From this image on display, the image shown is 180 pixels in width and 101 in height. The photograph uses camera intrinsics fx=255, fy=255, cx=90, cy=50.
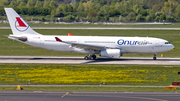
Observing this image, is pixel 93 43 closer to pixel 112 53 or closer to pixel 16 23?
pixel 112 53

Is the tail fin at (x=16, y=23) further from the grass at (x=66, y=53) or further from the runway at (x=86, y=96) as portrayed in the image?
the runway at (x=86, y=96)

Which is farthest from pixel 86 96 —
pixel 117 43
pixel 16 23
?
pixel 16 23

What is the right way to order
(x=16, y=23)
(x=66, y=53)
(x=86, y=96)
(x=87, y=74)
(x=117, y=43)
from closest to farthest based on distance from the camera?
(x=86, y=96) → (x=87, y=74) → (x=117, y=43) → (x=16, y=23) → (x=66, y=53)

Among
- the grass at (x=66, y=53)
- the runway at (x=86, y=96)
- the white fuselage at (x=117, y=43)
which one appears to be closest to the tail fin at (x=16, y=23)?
Answer: the white fuselage at (x=117, y=43)

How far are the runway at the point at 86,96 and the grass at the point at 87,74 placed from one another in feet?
15.3

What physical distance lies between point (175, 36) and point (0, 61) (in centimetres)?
5172

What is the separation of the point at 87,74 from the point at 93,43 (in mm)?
12547

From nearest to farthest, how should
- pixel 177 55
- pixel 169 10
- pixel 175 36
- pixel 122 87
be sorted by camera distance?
1. pixel 122 87
2. pixel 177 55
3. pixel 175 36
4. pixel 169 10

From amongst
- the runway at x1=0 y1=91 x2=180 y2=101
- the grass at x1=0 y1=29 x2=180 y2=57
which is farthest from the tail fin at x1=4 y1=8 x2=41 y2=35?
the runway at x1=0 y1=91 x2=180 y2=101

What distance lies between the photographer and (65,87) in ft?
86.2

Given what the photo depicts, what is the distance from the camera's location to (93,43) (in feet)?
146

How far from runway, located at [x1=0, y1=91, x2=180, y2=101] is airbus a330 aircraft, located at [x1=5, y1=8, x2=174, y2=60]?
63.9 feet

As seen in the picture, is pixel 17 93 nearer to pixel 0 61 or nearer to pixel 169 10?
pixel 0 61

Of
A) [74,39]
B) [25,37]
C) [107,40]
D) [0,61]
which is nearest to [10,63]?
[0,61]
